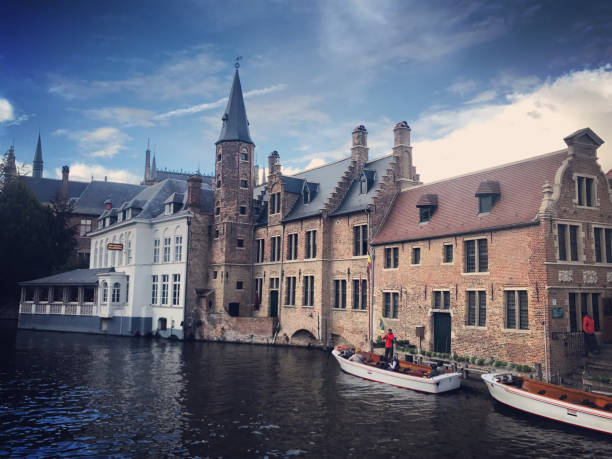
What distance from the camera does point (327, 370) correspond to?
2786 centimetres

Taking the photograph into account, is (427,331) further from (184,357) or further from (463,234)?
(184,357)

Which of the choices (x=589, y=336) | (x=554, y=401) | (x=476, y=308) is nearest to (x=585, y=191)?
(x=589, y=336)

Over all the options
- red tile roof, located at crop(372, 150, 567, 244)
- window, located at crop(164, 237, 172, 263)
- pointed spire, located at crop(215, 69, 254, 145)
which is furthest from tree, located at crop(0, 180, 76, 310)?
red tile roof, located at crop(372, 150, 567, 244)

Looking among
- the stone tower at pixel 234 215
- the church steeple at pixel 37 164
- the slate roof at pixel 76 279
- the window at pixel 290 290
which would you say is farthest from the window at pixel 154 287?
the church steeple at pixel 37 164

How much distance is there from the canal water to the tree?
33.7 meters

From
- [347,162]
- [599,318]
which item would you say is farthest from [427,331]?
[347,162]

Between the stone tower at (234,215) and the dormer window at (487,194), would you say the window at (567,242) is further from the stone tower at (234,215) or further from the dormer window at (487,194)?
the stone tower at (234,215)

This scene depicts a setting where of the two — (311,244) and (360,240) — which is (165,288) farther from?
(360,240)

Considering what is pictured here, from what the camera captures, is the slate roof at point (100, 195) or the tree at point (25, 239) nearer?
the tree at point (25, 239)

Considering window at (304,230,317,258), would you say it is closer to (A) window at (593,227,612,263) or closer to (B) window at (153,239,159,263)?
(B) window at (153,239,159,263)

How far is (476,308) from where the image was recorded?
25.5 meters

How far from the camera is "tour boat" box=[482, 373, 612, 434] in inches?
634

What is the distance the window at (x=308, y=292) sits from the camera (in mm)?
37688

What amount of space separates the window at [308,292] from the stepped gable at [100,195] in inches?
1582
